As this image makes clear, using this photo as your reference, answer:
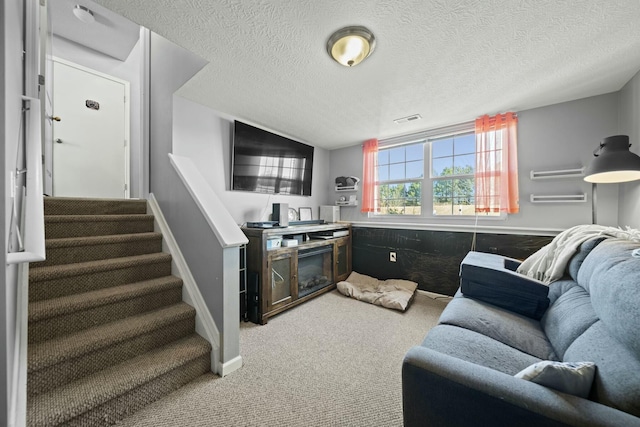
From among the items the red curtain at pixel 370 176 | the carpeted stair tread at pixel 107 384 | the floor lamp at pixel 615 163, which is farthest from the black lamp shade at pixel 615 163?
the carpeted stair tread at pixel 107 384

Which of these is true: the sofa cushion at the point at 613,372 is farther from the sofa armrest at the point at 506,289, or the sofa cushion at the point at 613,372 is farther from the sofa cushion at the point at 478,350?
the sofa armrest at the point at 506,289

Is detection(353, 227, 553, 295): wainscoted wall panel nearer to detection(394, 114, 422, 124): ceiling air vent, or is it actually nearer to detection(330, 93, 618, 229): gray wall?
detection(330, 93, 618, 229): gray wall

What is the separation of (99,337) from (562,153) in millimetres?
4193

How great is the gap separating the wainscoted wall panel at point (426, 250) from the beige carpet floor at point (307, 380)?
2.35 ft

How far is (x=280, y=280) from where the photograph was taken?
2.49 metres

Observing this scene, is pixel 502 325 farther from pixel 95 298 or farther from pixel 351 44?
pixel 95 298

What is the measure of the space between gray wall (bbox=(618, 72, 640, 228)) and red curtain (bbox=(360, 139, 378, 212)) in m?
2.38

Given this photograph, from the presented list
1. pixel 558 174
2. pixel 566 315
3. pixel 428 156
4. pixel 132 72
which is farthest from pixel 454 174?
pixel 132 72

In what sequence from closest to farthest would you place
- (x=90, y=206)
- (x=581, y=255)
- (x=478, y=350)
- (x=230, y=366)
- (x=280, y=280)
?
(x=478, y=350) < (x=581, y=255) < (x=230, y=366) < (x=90, y=206) < (x=280, y=280)

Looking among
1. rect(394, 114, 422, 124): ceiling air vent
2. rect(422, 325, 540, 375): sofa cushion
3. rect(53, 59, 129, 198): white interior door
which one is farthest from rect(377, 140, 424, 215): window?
rect(53, 59, 129, 198): white interior door

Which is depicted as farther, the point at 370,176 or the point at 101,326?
the point at 370,176

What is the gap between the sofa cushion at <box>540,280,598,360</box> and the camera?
3.37 ft

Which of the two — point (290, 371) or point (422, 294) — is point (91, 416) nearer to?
point (290, 371)

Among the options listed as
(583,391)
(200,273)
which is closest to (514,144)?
(583,391)
